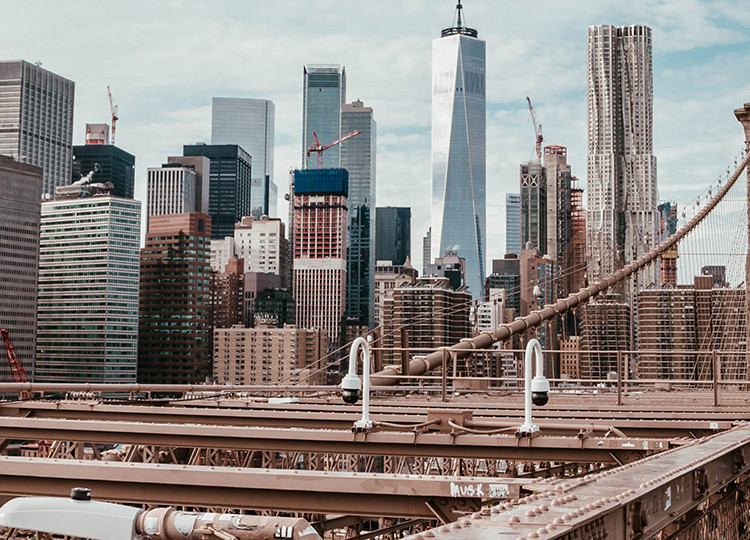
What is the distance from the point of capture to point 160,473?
943 cm

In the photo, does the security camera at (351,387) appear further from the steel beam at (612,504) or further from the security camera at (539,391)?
the steel beam at (612,504)

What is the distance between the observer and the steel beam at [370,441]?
1255cm

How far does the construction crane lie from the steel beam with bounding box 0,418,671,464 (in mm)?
186529

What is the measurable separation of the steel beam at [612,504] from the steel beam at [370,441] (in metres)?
3.67

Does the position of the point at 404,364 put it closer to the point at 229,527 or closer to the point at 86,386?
the point at 86,386

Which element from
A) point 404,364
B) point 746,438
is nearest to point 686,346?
point 404,364

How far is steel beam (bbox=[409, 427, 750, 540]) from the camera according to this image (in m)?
4.82

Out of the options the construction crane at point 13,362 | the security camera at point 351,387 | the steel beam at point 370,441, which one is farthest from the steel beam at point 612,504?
the construction crane at point 13,362

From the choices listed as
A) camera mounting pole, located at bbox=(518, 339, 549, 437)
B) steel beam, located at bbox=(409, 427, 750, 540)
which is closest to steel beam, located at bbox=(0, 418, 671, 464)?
camera mounting pole, located at bbox=(518, 339, 549, 437)

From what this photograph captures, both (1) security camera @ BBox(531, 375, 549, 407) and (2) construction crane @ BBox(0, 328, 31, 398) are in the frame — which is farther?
(2) construction crane @ BBox(0, 328, 31, 398)

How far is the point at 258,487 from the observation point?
8.95 metres

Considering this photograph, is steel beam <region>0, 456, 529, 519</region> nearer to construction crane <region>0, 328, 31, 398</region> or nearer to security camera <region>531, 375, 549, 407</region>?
security camera <region>531, 375, 549, 407</region>

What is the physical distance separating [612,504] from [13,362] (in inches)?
7979

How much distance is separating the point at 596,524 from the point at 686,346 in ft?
465
